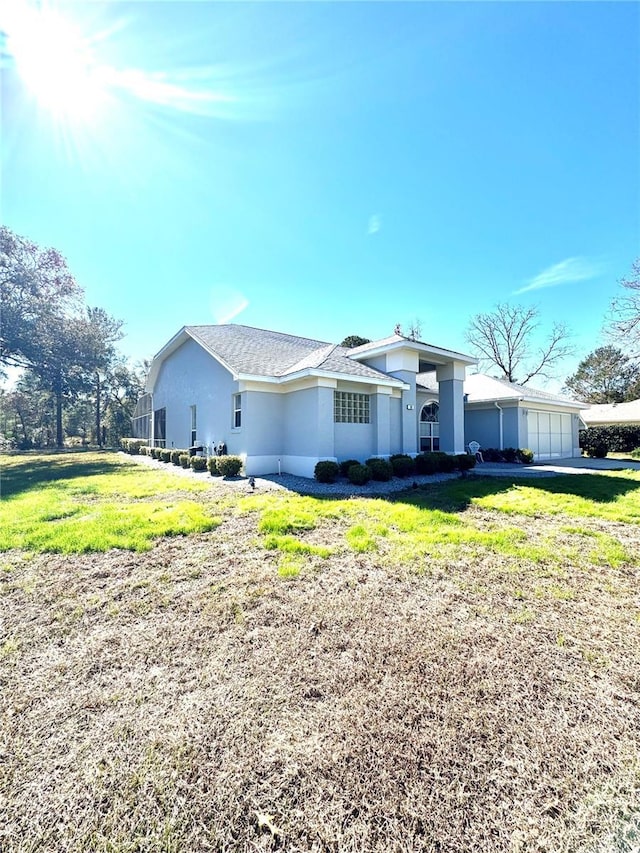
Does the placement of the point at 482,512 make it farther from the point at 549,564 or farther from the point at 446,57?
the point at 446,57

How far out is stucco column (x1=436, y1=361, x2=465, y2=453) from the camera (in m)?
16.1

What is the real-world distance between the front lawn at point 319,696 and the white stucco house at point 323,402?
7.46 meters

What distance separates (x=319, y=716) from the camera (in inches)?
96.5

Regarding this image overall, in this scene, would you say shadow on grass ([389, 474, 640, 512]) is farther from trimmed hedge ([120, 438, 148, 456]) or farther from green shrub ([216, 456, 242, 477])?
trimmed hedge ([120, 438, 148, 456])

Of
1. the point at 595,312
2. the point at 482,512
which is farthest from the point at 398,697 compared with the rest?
the point at 595,312

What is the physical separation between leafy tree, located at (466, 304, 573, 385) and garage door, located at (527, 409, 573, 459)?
16379 millimetres

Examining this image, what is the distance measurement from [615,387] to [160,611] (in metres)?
47.6

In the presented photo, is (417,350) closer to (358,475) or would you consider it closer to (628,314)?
(358,475)

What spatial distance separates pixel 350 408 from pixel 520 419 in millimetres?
10685

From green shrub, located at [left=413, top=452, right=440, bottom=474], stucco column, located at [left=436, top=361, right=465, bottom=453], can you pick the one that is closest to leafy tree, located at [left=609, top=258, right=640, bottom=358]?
stucco column, located at [left=436, top=361, right=465, bottom=453]

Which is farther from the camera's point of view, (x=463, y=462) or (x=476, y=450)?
(x=476, y=450)

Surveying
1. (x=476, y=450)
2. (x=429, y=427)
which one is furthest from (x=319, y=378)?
(x=476, y=450)

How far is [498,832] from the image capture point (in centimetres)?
176

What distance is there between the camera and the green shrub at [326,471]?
441 inches
